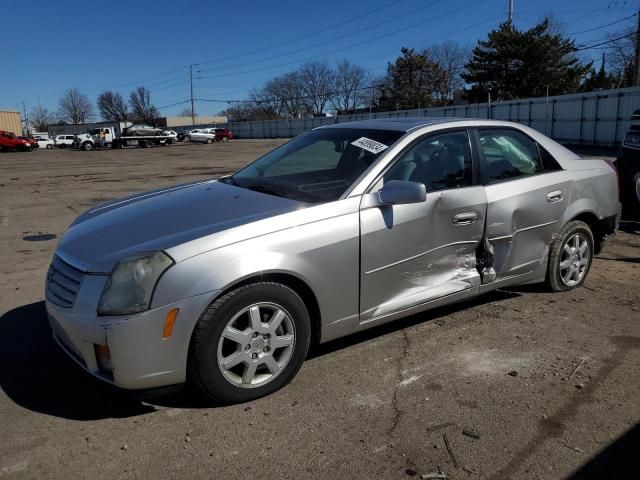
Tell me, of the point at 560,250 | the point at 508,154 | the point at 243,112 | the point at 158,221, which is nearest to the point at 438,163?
the point at 508,154

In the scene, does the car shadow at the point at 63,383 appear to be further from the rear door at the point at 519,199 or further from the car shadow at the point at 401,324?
the rear door at the point at 519,199

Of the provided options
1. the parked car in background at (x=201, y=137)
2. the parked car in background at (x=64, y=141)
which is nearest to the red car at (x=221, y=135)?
the parked car in background at (x=201, y=137)

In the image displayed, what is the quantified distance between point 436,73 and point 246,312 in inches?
2980

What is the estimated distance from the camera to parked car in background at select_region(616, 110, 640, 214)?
24.1ft

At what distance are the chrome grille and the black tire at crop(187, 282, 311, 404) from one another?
0.72m

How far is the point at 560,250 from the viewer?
4.63 m

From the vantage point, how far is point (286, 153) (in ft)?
14.5

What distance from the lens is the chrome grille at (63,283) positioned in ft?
9.64

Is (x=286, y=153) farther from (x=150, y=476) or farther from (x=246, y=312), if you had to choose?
(x=150, y=476)

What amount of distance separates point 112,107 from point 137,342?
12897 centimetres

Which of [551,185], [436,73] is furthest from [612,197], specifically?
[436,73]

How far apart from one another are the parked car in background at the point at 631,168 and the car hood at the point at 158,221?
5.97 m

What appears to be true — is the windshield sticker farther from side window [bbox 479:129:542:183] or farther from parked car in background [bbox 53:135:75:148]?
parked car in background [bbox 53:135:75:148]

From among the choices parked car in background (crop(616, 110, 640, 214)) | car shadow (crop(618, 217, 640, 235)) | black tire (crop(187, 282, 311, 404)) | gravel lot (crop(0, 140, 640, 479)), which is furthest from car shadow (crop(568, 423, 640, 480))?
parked car in background (crop(616, 110, 640, 214))
